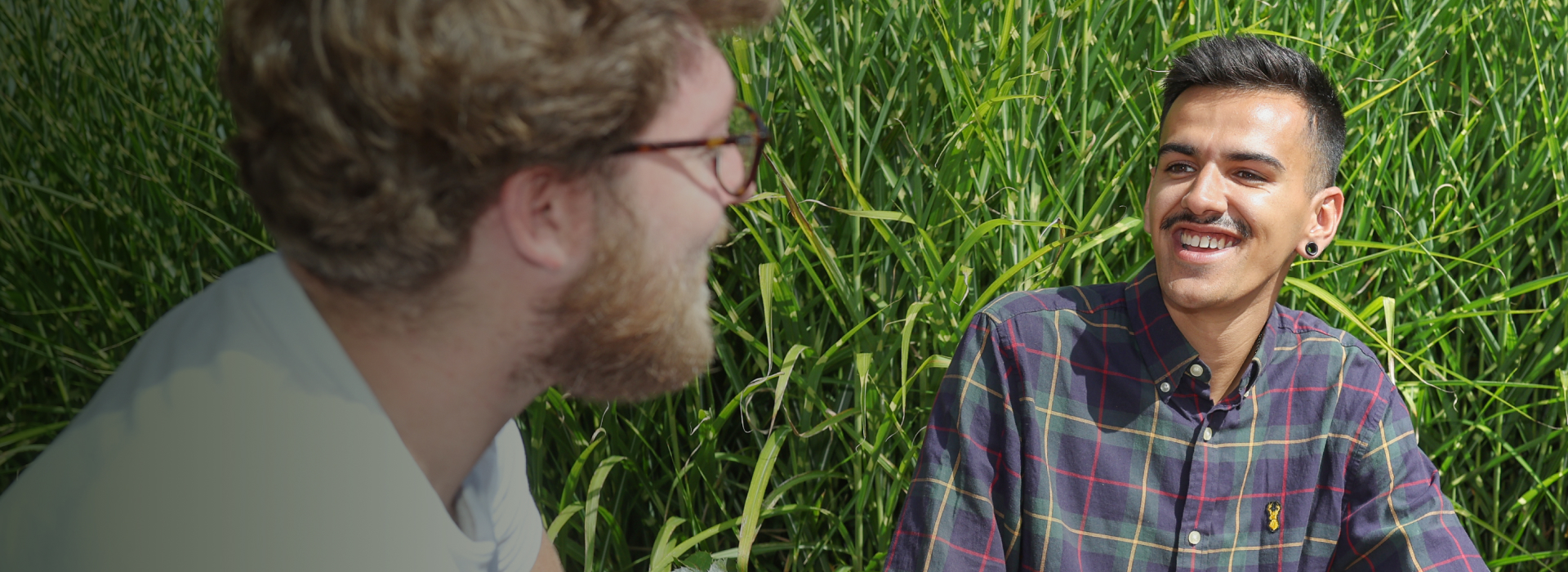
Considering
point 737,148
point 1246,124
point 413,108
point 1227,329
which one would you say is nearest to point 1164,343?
point 1227,329

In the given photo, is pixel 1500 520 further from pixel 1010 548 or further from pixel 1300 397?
pixel 1010 548

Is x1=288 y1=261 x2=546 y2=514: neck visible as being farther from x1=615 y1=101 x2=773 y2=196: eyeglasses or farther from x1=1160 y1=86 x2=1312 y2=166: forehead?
x1=1160 y1=86 x2=1312 y2=166: forehead

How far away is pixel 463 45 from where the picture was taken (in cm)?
69

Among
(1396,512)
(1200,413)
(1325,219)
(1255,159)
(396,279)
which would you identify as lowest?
(1396,512)

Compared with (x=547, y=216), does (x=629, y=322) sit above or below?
below

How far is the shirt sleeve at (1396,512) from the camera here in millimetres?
1401

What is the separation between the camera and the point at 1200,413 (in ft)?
4.93

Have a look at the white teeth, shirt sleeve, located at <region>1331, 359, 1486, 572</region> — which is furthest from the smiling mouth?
shirt sleeve, located at <region>1331, 359, 1486, 572</region>

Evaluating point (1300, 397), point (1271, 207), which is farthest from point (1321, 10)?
point (1300, 397)

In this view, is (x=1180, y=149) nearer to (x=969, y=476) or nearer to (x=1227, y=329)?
(x=1227, y=329)

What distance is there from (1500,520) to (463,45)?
2.33 m

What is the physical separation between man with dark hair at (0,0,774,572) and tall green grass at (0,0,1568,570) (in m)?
0.67

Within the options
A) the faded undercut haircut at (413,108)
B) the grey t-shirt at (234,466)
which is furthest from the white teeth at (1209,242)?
the grey t-shirt at (234,466)

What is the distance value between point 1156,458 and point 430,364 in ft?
3.67
